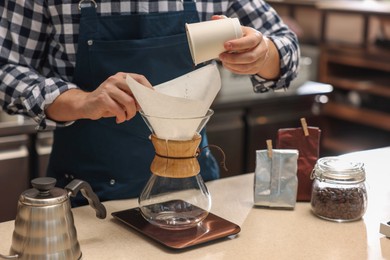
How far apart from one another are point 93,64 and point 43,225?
0.61m

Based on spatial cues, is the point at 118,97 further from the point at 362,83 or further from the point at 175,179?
the point at 362,83

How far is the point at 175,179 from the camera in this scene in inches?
57.2

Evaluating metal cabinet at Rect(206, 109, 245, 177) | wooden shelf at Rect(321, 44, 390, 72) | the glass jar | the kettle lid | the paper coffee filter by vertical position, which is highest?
the paper coffee filter

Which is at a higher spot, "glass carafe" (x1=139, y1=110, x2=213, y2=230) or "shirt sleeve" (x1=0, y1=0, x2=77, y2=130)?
"shirt sleeve" (x1=0, y1=0, x2=77, y2=130)

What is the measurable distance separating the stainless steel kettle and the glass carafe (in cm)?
25

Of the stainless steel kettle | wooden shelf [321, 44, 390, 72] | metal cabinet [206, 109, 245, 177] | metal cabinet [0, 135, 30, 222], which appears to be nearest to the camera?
the stainless steel kettle

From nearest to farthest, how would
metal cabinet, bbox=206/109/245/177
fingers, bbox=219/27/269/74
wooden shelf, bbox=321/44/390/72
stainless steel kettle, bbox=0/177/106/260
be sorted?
stainless steel kettle, bbox=0/177/106/260 < fingers, bbox=219/27/269/74 < metal cabinet, bbox=206/109/245/177 < wooden shelf, bbox=321/44/390/72

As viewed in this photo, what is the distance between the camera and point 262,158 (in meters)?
1.65

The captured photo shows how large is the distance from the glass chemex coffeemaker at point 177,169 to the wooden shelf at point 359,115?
3123mm

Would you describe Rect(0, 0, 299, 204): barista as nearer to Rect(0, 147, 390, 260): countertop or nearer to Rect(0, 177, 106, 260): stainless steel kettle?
Rect(0, 147, 390, 260): countertop

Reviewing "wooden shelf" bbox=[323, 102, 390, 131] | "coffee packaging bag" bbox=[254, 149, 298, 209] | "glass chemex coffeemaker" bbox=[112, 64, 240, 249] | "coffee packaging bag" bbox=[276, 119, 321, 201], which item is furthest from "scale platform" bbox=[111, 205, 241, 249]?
"wooden shelf" bbox=[323, 102, 390, 131]

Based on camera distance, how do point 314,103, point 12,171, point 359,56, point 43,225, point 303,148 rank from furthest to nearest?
point 359,56 < point 314,103 < point 12,171 < point 303,148 < point 43,225

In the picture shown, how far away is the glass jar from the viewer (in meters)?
1.55

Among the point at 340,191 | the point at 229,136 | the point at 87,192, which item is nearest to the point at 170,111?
the point at 87,192
